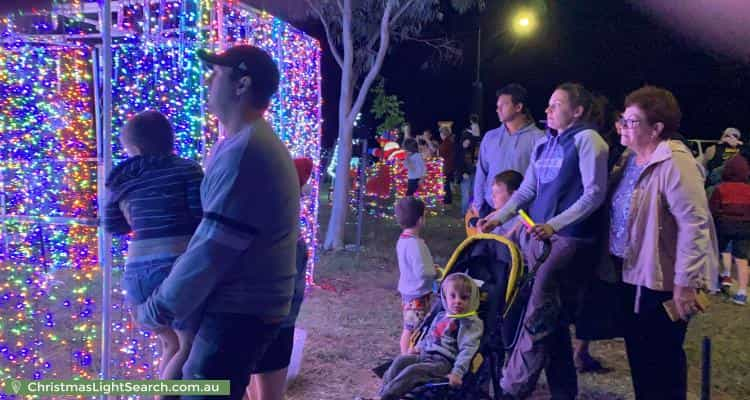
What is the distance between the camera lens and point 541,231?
11.7ft

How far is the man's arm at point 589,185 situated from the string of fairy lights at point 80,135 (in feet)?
8.11

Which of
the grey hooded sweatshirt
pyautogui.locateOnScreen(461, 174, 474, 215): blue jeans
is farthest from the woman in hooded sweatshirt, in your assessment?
pyautogui.locateOnScreen(461, 174, 474, 215): blue jeans

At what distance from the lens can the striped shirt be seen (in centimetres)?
262

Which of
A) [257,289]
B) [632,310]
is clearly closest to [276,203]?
[257,289]

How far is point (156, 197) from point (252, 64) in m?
0.78

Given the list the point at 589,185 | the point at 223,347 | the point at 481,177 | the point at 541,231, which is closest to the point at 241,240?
the point at 223,347

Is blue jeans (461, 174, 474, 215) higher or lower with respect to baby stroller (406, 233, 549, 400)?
higher

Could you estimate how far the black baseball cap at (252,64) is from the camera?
220cm

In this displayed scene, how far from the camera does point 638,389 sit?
3373 mm

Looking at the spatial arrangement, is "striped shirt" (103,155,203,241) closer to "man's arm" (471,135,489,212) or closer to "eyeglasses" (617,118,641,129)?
"eyeglasses" (617,118,641,129)

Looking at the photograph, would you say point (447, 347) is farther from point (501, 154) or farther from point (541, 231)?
point (501, 154)

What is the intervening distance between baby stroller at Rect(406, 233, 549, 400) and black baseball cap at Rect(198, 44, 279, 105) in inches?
74.8

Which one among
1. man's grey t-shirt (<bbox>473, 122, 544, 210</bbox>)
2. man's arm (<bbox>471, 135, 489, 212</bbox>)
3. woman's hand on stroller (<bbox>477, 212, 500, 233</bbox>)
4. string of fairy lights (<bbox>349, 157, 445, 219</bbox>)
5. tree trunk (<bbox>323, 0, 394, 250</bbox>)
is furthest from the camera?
string of fairy lights (<bbox>349, 157, 445, 219</bbox>)

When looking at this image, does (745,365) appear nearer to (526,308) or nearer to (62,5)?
(526,308)
